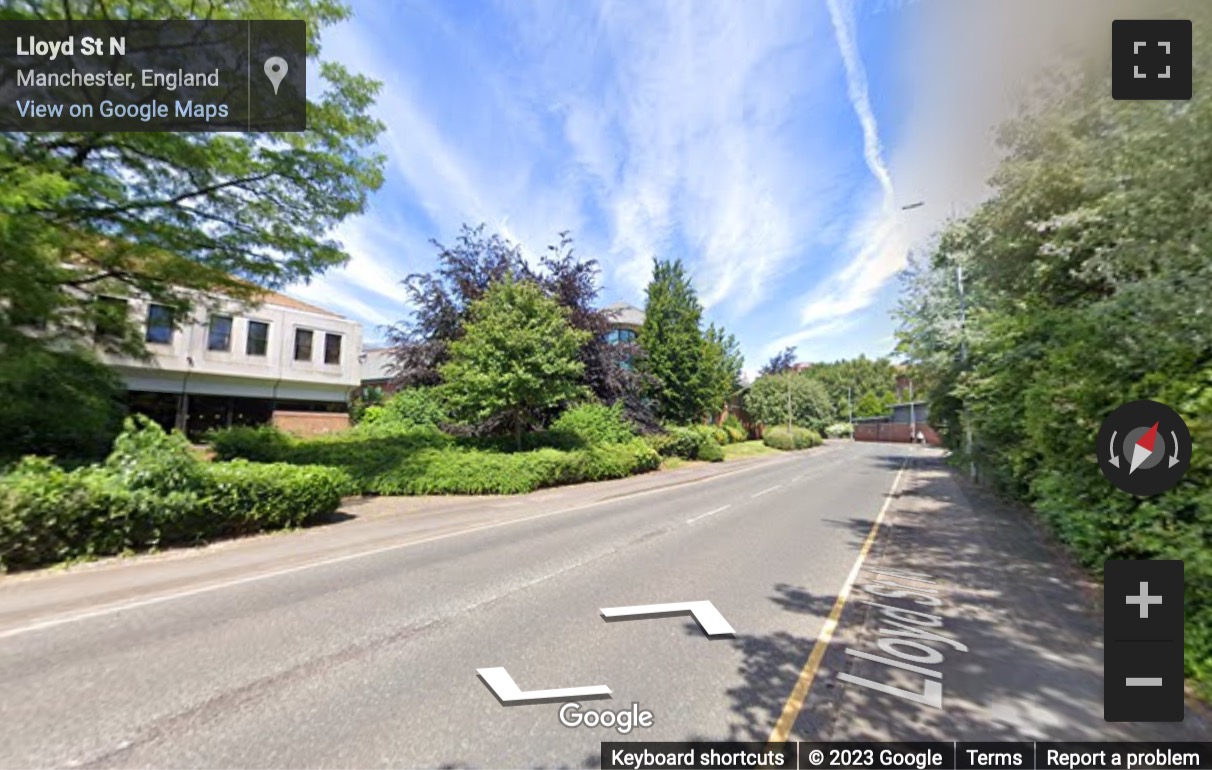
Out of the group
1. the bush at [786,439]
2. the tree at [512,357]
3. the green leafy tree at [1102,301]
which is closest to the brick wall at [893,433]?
the bush at [786,439]

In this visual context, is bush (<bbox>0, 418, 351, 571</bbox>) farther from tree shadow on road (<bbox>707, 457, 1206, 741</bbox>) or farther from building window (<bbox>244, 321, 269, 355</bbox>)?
building window (<bbox>244, 321, 269, 355</bbox>)

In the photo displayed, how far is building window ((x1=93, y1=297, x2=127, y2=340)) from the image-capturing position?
11.1 metres

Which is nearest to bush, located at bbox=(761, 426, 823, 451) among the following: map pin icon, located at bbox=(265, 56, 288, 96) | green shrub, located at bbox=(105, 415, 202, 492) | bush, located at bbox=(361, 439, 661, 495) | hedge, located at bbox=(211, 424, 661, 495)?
hedge, located at bbox=(211, 424, 661, 495)

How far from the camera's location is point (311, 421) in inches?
1136

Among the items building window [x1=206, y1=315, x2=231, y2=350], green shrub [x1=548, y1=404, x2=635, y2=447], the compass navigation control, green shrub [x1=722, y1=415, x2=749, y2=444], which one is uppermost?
building window [x1=206, y1=315, x2=231, y2=350]

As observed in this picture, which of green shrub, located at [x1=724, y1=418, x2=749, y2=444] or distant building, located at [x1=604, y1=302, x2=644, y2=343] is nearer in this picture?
distant building, located at [x1=604, y1=302, x2=644, y2=343]

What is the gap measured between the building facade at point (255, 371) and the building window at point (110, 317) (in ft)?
44.6

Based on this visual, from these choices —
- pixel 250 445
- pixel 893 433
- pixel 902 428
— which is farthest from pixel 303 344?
pixel 893 433

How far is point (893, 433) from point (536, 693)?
62.7 meters

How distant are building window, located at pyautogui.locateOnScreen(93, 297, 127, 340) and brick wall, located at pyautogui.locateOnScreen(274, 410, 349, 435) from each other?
15785 millimetres

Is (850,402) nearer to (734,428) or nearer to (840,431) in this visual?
(840,431)

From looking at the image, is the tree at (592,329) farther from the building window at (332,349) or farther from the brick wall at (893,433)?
the brick wall at (893,433)

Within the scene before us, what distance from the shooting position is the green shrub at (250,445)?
15.9m

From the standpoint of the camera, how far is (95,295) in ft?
37.4
